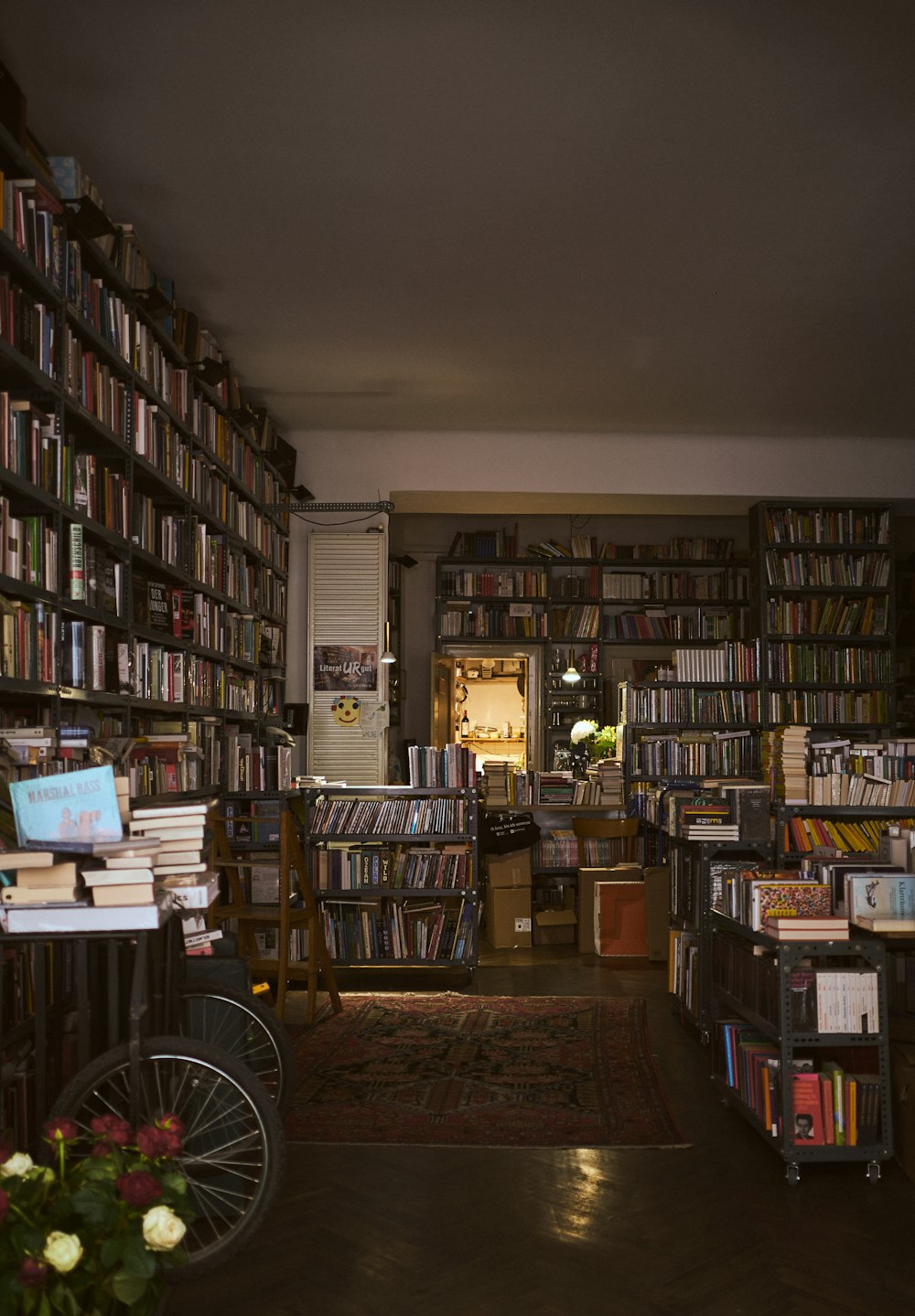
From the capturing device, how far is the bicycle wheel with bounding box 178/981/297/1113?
3379 millimetres

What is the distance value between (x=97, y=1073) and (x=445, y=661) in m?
9.05

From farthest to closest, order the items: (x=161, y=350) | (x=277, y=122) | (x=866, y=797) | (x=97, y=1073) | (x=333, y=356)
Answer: (x=333, y=356) → (x=866, y=797) → (x=161, y=350) → (x=277, y=122) → (x=97, y=1073)

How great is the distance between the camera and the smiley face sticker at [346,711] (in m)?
9.01

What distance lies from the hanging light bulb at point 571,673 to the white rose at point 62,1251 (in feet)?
32.2

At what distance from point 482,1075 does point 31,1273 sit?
11.0 ft

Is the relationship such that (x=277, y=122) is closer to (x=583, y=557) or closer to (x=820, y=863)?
(x=820, y=863)

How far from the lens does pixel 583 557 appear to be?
12.0m

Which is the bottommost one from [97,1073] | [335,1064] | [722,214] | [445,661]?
[335,1064]

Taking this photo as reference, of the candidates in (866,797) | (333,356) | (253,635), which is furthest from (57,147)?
(866,797)

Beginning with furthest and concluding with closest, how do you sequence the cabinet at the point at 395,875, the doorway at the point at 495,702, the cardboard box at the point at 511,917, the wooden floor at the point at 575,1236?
the doorway at the point at 495,702 → the cardboard box at the point at 511,917 → the cabinet at the point at 395,875 → the wooden floor at the point at 575,1236

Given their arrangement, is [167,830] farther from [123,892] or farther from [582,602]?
[582,602]

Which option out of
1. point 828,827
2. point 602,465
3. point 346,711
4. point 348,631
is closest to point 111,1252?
point 828,827

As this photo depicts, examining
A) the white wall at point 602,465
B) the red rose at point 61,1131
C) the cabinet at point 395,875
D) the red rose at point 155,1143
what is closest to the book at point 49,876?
the red rose at point 61,1131

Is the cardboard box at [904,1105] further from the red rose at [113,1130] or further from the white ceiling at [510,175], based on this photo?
the white ceiling at [510,175]
